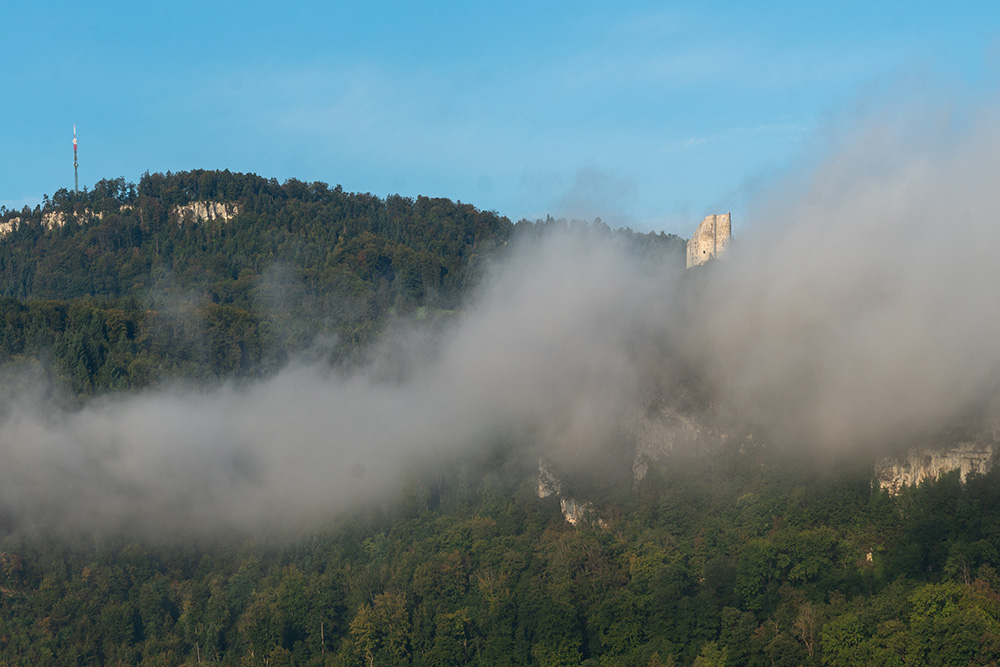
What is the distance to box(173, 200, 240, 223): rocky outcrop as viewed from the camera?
17288 centimetres

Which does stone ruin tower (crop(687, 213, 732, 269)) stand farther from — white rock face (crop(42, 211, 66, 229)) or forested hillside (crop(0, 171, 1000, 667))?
white rock face (crop(42, 211, 66, 229))

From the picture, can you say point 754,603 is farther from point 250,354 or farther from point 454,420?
point 250,354

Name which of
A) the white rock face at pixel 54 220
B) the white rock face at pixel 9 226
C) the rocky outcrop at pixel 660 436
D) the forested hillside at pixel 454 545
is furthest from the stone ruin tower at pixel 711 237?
the white rock face at pixel 9 226

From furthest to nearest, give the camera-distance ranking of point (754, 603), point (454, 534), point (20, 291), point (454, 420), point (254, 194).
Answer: point (254, 194), point (20, 291), point (454, 420), point (454, 534), point (754, 603)

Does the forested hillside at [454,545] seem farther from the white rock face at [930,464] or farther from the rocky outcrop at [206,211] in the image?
the rocky outcrop at [206,211]

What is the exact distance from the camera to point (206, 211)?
174 metres

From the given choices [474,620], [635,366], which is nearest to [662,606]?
[474,620]

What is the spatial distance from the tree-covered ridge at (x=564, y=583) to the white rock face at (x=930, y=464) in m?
0.89

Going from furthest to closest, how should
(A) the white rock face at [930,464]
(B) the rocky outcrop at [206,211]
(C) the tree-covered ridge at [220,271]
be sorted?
(B) the rocky outcrop at [206,211] < (C) the tree-covered ridge at [220,271] < (A) the white rock face at [930,464]

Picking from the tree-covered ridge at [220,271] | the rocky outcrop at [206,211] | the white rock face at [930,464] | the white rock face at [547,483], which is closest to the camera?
the white rock face at [930,464]

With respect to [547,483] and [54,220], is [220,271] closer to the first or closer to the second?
[54,220]

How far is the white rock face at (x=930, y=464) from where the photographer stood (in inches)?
3071

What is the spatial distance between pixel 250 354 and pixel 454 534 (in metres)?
43.8

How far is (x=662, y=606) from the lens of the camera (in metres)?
80.4
